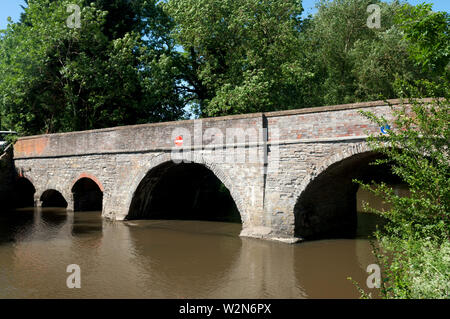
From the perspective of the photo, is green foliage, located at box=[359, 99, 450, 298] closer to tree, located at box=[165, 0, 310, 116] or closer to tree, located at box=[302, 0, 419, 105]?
tree, located at box=[165, 0, 310, 116]

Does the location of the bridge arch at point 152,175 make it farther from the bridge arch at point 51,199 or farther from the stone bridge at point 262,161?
the bridge arch at point 51,199

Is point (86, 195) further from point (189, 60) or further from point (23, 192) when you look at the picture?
point (189, 60)

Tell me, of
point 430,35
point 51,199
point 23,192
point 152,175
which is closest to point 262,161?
point 152,175

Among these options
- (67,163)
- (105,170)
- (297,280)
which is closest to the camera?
(297,280)

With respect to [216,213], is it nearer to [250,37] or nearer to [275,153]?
[275,153]

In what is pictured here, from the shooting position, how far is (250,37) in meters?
18.8

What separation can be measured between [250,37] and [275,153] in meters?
10.1

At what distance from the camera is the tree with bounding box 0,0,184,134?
19062 millimetres

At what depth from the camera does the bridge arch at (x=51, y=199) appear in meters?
18.3

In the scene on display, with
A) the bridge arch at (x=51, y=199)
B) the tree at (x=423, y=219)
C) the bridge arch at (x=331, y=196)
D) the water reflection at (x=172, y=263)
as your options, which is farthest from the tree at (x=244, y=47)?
the tree at (x=423, y=219)

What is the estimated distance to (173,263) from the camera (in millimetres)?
8891

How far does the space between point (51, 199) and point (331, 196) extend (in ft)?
45.5

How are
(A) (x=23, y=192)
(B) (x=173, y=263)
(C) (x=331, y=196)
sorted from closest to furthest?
(B) (x=173, y=263)
(C) (x=331, y=196)
(A) (x=23, y=192)

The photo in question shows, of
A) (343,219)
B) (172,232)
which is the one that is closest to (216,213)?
(172,232)
